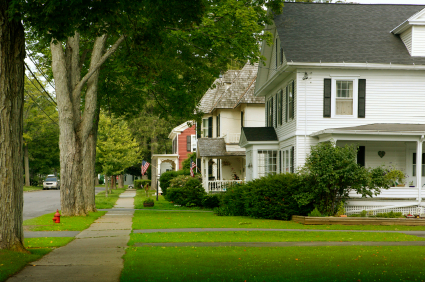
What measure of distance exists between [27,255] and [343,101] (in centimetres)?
1572

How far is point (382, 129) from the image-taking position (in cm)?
2000

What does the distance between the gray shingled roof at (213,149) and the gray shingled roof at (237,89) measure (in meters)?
2.64

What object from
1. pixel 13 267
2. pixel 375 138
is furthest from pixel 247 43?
pixel 13 267

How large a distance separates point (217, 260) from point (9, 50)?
18.1 ft

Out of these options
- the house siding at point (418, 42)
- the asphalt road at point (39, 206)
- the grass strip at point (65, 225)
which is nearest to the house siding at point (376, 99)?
the house siding at point (418, 42)

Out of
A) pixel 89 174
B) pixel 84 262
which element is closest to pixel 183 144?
pixel 89 174

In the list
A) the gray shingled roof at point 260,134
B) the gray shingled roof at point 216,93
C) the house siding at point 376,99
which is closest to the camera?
the house siding at point 376,99

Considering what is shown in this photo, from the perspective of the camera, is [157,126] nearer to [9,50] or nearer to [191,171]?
[191,171]

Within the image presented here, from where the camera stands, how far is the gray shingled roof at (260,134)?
83.1 ft

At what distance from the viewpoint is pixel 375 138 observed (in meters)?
19.8

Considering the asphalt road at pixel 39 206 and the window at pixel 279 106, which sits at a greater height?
the window at pixel 279 106

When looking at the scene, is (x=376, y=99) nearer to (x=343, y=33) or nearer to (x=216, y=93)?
(x=343, y=33)

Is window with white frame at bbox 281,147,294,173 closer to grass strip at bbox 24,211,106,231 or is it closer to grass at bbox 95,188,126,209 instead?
grass strip at bbox 24,211,106,231

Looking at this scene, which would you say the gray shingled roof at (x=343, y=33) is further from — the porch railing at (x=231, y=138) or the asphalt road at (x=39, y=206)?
the asphalt road at (x=39, y=206)
